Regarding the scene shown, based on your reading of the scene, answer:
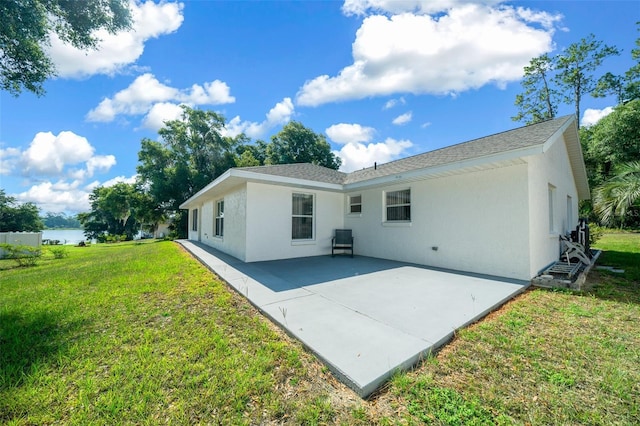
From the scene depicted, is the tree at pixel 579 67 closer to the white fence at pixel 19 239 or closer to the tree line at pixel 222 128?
the tree line at pixel 222 128

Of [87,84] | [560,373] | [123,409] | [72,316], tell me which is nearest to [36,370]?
[123,409]

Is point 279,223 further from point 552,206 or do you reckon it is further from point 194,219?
point 194,219

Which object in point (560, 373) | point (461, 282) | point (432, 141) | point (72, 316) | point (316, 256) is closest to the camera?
point (560, 373)

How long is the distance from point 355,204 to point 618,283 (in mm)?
6969

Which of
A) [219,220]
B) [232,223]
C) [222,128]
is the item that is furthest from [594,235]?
[222,128]

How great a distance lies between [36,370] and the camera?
2.36m

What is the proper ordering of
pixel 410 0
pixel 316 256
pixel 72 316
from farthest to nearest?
pixel 316 256 < pixel 410 0 < pixel 72 316

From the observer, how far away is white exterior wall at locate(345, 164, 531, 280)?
546 cm

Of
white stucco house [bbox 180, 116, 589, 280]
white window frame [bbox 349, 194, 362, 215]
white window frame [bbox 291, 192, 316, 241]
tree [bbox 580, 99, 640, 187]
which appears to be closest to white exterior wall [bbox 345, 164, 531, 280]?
white stucco house [bbox 180, 116, 589, 280]

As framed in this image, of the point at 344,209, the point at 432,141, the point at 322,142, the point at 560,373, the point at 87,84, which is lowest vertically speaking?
the point at 560,373

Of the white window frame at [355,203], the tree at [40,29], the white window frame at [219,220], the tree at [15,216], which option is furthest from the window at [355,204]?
the tree at [15,216]

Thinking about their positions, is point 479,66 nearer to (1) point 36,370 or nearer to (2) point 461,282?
(2) point 461,282

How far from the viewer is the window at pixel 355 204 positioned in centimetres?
941

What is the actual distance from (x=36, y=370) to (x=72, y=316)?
1665mm
